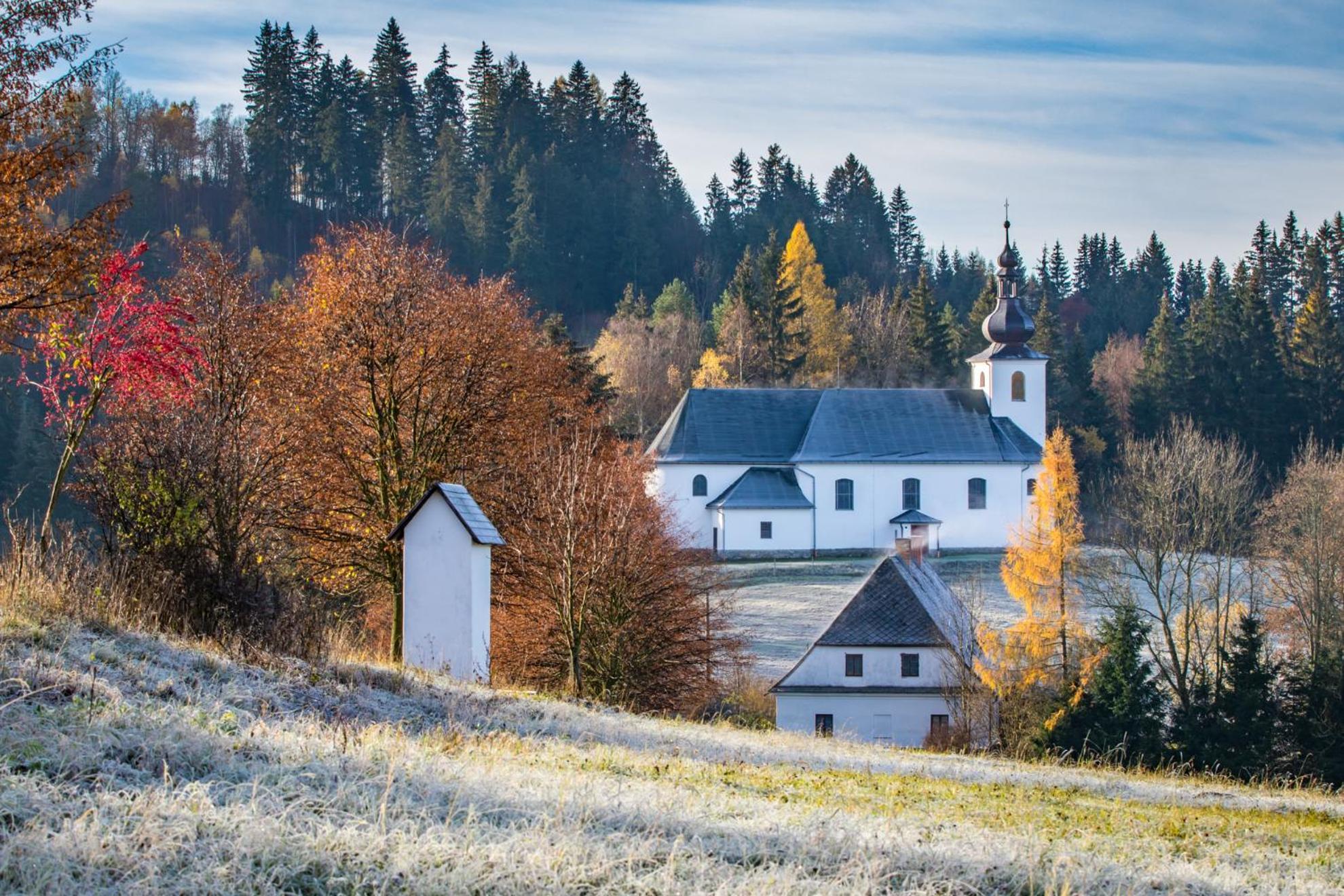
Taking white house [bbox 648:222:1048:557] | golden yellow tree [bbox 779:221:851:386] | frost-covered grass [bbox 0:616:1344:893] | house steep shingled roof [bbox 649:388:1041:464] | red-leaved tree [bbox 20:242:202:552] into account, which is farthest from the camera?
golden yellow tree [bbox 779:221:851:386]

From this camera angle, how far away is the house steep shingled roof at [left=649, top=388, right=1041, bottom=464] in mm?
56625

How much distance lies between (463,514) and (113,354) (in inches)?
159

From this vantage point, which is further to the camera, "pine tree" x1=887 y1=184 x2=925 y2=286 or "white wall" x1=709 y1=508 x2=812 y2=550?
"pine tree" x1=887 y1=184 x2=925 y2=286

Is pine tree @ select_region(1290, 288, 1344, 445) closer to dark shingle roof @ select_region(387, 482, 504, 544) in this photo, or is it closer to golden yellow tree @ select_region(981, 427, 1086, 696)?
golden yellow tree @ select_region(981, 427, 1086, 696)

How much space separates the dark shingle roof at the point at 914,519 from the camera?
184 feet

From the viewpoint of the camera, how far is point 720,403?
58812 millimetres

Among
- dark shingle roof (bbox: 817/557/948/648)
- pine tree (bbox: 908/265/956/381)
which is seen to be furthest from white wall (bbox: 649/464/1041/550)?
pine tree (bbox: 908/265/956/381)

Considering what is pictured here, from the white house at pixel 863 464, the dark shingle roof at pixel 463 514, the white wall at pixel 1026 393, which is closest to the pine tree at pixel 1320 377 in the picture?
the white wall at pixel 1026 393

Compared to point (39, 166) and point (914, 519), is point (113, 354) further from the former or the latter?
point (914, 519)

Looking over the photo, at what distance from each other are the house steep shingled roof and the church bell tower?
663 mm

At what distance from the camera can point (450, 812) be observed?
19.4ft

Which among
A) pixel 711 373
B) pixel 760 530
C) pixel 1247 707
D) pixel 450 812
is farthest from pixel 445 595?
pixel 711 373

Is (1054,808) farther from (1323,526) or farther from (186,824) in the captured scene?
(1323,526)

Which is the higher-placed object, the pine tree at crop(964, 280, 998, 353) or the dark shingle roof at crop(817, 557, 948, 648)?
the pine tree at crop(964, 280, 998, 353)
